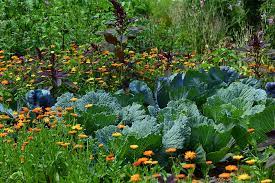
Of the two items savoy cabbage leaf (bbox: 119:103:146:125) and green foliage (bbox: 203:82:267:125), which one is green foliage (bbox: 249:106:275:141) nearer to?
green foliage (bbox: 203:82:267:125)

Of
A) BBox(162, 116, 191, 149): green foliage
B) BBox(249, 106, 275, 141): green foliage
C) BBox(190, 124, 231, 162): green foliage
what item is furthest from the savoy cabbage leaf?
BBox(249, 106, 275, 141): green foliage

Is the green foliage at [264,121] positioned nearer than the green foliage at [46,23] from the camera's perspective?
Yes

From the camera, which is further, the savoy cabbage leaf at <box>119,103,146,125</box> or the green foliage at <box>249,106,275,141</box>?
the savoy cabbage leaf at <box>119,103,146,125</box>

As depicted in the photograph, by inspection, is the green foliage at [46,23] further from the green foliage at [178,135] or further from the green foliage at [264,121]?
the green foliage at [264,121]

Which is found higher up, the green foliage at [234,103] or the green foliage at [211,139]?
the green foliage at [234,103]

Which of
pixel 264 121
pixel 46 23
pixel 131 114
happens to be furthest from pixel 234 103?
pixel 46 23

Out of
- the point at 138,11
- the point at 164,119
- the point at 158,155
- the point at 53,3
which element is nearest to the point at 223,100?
the point at 164,119

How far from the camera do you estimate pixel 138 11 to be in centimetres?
1161

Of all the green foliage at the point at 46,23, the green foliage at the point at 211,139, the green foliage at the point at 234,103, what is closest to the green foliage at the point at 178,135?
the green foliage at the point at 211,139

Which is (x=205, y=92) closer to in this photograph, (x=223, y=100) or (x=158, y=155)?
(x=223, y=100)

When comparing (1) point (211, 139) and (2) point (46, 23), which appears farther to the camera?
(2) point (46, 23)

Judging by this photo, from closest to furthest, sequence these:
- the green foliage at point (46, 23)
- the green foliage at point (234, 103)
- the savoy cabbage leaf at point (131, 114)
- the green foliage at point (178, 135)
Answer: the green foliage at point (178, 135)
the green foliage at point (234, 103)
the savoy cabbage leaf at point (131, 114)
the green foliage at point (46, 23)

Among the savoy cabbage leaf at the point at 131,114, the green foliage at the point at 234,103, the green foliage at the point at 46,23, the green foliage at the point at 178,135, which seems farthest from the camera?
the green foliage at the point at 46,23

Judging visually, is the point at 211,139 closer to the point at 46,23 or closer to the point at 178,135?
the point at 178,135
